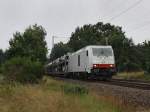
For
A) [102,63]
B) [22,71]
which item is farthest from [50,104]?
[102,63]

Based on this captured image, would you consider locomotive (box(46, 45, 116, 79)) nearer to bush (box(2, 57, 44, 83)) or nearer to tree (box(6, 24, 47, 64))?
bush (box(2, 57, 44, 83))

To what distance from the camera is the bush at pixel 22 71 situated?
91.3 feet

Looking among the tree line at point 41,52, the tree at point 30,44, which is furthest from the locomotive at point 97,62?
the tree at point 30,44

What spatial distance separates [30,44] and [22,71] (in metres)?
29.3

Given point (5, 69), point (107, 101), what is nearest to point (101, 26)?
point (5, 69)

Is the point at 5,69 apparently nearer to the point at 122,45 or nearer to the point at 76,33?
the point at 122,45

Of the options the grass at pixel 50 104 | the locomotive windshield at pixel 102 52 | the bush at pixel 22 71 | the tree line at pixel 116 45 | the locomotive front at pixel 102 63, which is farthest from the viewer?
the tree line at pixel 116 45

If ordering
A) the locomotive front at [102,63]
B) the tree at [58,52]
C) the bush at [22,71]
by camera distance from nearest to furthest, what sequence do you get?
the bush at [22,71], the locomotive front at [102,63], the tree at [58,52]

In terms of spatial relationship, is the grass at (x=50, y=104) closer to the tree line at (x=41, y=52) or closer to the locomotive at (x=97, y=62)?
the tree line at (x=41, y=52)

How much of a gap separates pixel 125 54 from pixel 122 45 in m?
1.71

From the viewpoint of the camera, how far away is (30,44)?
57.6 meters

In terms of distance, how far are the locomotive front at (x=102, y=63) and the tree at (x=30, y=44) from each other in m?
15.1

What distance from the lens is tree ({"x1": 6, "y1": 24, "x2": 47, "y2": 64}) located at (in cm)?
5231

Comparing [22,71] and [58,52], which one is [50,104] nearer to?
[22,71]
